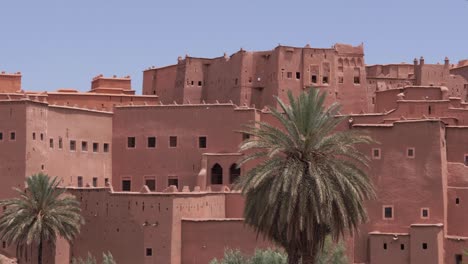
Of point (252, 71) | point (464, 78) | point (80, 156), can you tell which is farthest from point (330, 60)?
point (80, 156)

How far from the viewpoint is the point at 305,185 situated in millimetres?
29031

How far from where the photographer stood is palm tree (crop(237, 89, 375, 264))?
94.8 feet

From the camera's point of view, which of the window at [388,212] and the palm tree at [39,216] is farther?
the window at [388,212]

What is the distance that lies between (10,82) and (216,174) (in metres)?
14.0

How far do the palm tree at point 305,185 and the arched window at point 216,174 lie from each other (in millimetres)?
20780

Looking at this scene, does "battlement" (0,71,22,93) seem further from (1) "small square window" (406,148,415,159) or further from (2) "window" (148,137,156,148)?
(1) "small square window" (406,148,415,159)

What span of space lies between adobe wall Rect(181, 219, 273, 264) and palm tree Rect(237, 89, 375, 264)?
13744 mm

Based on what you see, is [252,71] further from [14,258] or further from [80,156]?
[14,258]

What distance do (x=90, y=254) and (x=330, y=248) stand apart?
37.4ft

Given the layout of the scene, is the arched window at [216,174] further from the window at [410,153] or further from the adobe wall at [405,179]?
the window at [410,153]

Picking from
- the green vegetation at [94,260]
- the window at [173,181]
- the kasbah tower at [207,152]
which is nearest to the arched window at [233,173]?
the kasbah tower at [207,152]

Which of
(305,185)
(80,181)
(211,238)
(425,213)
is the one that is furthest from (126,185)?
(305,185)

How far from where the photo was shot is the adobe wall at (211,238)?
1729 inches

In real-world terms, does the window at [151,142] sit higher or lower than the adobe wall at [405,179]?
higher
